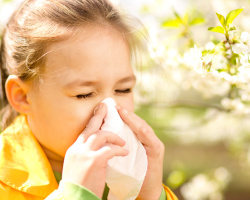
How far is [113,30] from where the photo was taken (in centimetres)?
146

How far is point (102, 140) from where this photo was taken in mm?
1259

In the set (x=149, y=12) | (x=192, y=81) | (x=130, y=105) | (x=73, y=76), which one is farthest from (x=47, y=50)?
(x=149, y=12)

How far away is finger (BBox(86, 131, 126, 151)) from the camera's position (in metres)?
1.25

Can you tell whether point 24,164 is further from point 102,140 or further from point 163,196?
point 163,196

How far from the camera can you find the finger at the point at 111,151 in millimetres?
1231

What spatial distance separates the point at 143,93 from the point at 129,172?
40.0 inches

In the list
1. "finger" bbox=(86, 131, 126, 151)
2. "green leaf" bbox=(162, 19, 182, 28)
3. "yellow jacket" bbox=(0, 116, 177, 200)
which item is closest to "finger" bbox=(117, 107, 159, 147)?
"finger" bbox=(86, 131, 126, 151)

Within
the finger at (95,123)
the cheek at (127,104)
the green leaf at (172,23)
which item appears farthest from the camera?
the green leaf at (172,23)

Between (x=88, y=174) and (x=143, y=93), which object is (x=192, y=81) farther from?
(x=88, y=174)

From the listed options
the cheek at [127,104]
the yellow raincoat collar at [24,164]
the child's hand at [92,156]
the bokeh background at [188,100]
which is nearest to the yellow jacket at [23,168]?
the yellow raincoat collar at [24,164]

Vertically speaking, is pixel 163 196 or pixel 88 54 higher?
pixel 88 54

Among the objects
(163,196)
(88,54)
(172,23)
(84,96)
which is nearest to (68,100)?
(84,96)

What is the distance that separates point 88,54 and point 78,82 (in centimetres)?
9

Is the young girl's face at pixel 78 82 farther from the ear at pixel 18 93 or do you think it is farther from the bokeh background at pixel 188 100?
the bokeh background at pixel 188 100
